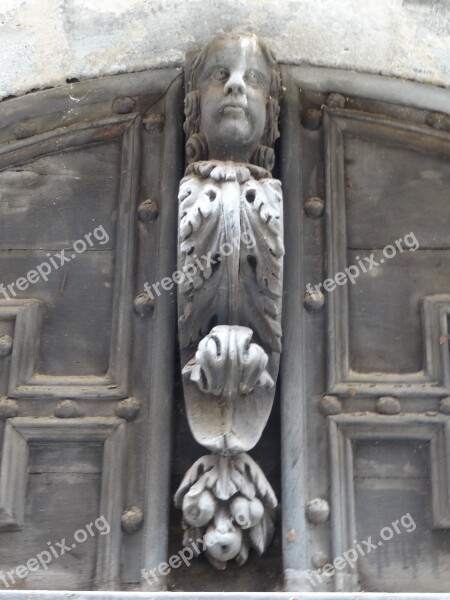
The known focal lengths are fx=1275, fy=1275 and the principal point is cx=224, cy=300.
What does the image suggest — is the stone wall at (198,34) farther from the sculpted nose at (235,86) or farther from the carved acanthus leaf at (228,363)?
the carved acanthus leaf at (228,363)

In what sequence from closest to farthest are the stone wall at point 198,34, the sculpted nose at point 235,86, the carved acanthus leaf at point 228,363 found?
the carved acanthus leaf at point 228,363, the sculpted nose at point 235,86, the stone wall at point 198,34

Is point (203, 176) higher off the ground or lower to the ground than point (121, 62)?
lower

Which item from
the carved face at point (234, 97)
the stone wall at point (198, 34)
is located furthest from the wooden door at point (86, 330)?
Answer: the carved face at point (234, 97)

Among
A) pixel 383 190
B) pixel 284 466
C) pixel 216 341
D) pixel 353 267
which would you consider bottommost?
pixel 284 466

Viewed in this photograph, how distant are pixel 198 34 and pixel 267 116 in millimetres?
262

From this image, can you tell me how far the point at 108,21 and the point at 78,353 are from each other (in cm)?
68

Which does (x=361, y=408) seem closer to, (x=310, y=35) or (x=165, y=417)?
(x=165, y=417)

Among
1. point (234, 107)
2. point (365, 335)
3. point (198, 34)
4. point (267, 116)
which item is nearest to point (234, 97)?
point (234, 107)

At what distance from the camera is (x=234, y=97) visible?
7.73 feet

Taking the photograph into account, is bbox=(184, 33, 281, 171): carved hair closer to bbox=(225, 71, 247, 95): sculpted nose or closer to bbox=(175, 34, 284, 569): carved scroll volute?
bbox=(175, 34, 284, 569): carved scroll volute

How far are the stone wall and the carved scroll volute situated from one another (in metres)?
0.16

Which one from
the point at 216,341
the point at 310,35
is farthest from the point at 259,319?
the point at 310,35

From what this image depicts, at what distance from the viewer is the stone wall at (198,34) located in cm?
253

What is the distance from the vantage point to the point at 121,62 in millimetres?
2629
